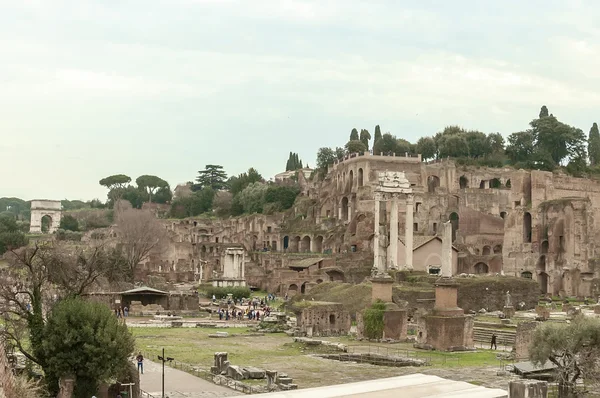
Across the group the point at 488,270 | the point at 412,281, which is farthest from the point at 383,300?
the point at 488,270

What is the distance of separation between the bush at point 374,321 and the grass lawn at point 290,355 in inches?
35.1

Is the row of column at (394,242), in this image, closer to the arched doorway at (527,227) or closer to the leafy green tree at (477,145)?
the arched doorway at (527,227)

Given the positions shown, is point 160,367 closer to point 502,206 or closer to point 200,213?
point 502,206

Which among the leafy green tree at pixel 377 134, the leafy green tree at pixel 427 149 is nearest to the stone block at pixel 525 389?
the leafy green tree at pixel 427 149

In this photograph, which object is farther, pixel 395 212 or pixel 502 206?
pixel 502 206

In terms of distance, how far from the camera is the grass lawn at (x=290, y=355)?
85.1ft

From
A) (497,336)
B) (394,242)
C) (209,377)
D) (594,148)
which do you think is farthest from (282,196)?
(209,377)

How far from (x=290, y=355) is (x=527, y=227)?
43.9 meters

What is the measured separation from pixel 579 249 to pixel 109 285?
34.1 m

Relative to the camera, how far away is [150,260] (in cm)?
8325

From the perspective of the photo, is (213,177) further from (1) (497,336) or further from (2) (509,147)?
(1) (497,336)

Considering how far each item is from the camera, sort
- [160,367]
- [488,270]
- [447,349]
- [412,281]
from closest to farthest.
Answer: [160,367], [447,349], [412,281], [488,270]

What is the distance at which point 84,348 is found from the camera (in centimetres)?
2019

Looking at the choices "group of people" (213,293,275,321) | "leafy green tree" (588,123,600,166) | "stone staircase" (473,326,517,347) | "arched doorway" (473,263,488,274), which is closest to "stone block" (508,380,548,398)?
"stone staircase" (473,326,517,347)
